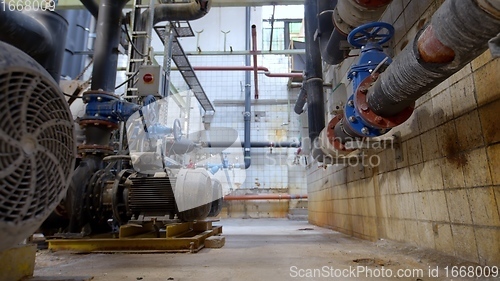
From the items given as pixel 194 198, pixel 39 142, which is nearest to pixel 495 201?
pixel 39 142

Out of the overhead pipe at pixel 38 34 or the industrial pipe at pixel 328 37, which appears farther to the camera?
the overhead pipe at pixel 38 34

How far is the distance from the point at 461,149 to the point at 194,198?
6.27 ft

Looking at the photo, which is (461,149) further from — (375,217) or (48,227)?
(48,227)

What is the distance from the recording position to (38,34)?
3199 millimetres

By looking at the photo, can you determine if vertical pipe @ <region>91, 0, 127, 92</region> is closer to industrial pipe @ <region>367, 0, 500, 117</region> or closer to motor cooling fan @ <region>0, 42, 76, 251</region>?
motor cooling fan @ <region>0, 42, 76, 251</region>

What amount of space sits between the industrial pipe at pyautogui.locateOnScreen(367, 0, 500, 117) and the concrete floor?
91cm

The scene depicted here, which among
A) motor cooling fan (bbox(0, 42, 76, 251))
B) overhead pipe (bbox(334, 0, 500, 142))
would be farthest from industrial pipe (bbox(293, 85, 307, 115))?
motor cooling fan (bbox(0, 42, 76, 251))

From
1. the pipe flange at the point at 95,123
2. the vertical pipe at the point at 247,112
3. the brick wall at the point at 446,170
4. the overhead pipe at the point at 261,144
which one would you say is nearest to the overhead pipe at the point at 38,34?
the pipe flange at the point at 95,123

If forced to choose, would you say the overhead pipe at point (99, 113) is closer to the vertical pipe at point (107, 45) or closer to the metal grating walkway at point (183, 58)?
the vertical pipe at point (107, 45)

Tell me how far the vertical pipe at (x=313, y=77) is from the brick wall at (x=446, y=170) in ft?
2.96

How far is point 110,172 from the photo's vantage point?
2719 millimetres

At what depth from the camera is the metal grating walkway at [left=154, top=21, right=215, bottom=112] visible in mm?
4789

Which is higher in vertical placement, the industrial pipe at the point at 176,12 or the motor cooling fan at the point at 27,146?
the industrial pipe at the point at 176,12

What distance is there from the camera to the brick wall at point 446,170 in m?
1.33
